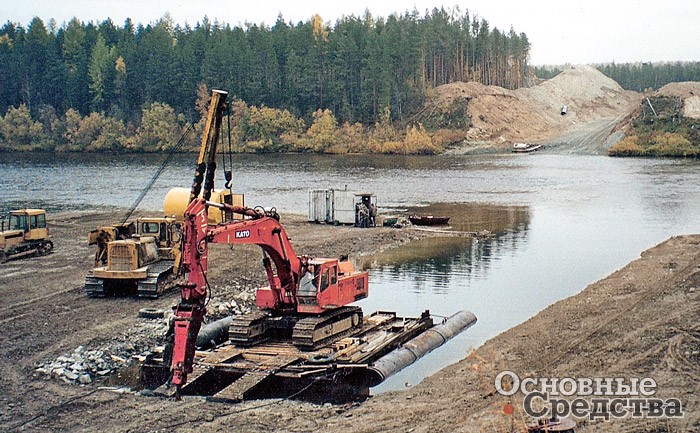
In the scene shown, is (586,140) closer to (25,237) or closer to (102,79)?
(102,79)

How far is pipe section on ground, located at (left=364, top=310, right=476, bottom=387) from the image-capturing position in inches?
826

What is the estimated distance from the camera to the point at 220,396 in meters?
19.5

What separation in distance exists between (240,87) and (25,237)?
107695mm

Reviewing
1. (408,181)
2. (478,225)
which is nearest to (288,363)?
(478,225)

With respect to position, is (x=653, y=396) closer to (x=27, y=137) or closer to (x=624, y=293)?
(x=624, y=293)

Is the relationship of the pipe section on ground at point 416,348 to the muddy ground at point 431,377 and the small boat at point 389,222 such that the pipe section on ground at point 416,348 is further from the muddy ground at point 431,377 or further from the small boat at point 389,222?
the small boat at point 389,222

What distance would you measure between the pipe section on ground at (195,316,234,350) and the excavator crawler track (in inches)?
121

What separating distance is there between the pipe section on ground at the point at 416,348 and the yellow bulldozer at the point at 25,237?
21.3 meters

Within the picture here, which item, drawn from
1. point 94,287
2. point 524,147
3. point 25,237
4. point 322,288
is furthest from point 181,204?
point 524,147

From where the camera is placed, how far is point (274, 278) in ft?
76.9

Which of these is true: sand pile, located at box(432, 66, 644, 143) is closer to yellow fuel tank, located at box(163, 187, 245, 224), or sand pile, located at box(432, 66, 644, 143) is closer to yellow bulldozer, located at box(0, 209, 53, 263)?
yellow fuel tank, located at box(163, 187, 245, 224)

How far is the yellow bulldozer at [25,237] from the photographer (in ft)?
127

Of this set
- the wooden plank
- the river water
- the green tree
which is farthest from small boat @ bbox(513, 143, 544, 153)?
the wooden plank

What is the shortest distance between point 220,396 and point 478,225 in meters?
35.6
